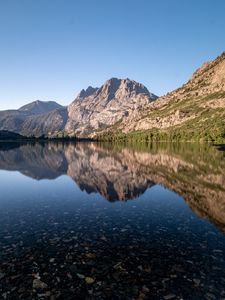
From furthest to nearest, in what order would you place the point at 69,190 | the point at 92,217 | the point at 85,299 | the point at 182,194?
the point at 69,190, the point at 182,194, the point at 92,217, the point at 85,299

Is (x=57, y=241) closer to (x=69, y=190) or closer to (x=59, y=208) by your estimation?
(x=59, y=208)

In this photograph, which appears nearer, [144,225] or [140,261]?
[140,261]

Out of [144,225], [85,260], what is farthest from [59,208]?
[85,260]

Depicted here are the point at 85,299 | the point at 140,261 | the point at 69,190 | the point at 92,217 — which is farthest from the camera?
the point at 69,190

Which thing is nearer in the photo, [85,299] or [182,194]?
[85,299]

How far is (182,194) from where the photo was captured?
5150 cm

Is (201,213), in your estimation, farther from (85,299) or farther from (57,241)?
(85,299)

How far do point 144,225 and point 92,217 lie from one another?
22.9 ft

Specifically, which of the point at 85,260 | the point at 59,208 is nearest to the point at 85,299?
the point at 85,260

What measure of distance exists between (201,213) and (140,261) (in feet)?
59.5

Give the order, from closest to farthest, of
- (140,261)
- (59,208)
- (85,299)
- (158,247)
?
1. (85,299)
2. (140,261)
3. (158,247)
4. (59,208)

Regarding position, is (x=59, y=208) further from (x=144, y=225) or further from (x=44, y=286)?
(x=44, y=286)

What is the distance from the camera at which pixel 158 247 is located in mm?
26922

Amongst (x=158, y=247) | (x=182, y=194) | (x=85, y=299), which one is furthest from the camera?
(x=182, y=194)
